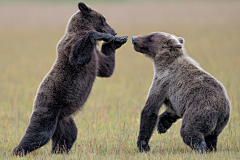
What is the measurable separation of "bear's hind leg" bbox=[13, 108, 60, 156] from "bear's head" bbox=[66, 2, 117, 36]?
1.71 metres

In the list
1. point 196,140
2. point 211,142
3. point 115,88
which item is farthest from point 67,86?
point 115,88

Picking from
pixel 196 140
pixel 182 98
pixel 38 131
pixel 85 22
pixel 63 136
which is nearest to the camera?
pixel 196 140

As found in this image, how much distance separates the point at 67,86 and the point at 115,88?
781 cm

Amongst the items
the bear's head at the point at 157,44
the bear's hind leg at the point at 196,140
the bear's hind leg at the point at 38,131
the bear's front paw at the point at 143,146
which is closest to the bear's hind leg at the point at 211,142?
the bear's hind leg at the point at 196,140

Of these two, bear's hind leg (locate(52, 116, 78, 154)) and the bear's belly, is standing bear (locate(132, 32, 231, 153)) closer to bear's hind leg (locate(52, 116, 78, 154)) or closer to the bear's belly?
the bear's belly

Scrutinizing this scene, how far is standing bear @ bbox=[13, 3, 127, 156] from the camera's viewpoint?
5859 mm

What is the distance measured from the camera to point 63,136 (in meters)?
6.43

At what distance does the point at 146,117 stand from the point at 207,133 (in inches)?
44.2

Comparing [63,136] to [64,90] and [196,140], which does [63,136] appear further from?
[196,140]

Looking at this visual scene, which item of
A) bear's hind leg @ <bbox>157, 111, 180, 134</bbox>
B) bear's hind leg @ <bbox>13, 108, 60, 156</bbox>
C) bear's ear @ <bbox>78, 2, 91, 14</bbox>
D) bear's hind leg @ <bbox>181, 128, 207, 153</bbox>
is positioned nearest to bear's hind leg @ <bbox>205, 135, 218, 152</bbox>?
bear's hind leg @ <bbox>181, 128, 207, 153</bbox>

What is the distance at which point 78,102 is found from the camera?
631 centimetres

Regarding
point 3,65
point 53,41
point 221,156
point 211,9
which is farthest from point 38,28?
point 221,156

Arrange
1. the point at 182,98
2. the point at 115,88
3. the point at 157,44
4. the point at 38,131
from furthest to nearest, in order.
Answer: the point at 115,88 → the point at 157,44 → the point at 182,98 → the point at 38,131

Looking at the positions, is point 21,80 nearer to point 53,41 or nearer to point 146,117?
point 146,117
